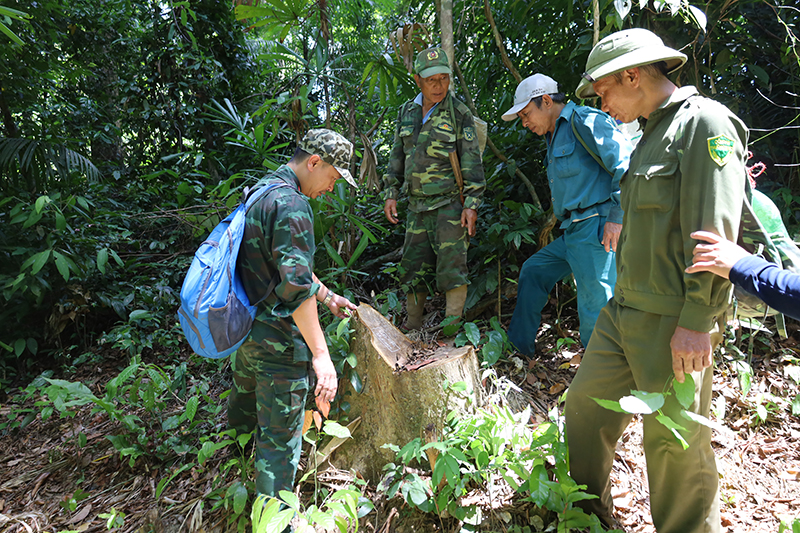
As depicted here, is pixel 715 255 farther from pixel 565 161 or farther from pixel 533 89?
pixel 533 89

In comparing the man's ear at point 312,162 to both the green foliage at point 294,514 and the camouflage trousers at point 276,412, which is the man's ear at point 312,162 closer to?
the camouflage trousers at point 276,412

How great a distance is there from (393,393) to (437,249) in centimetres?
135

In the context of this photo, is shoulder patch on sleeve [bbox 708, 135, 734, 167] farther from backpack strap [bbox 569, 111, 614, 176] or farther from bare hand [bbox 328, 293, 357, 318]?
bare hand [bbox 328, 293, 357, 318]

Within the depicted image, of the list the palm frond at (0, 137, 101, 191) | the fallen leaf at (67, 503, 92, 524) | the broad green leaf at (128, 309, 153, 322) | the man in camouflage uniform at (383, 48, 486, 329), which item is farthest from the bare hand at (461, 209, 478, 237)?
the palm frond at (0, 137, 101, 191)

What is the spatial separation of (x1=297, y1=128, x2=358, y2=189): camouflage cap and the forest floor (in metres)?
1.67

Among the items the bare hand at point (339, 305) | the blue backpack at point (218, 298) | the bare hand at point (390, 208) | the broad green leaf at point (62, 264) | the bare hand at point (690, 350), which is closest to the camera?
the bare hand at point (690, 350)

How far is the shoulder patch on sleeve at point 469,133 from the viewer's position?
3482 mm

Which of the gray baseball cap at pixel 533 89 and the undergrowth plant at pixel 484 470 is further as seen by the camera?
the gray baseball cap at pixel 533 89

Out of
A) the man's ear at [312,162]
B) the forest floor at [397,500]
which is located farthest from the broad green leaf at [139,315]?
the man's ear at [312,162]

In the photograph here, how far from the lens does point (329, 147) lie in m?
2.22

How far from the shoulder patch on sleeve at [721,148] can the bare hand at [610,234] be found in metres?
1.17

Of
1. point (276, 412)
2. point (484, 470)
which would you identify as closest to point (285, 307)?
point (276, 412)

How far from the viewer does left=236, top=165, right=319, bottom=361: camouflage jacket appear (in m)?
2.01

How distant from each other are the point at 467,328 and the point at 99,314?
4.09 metres
